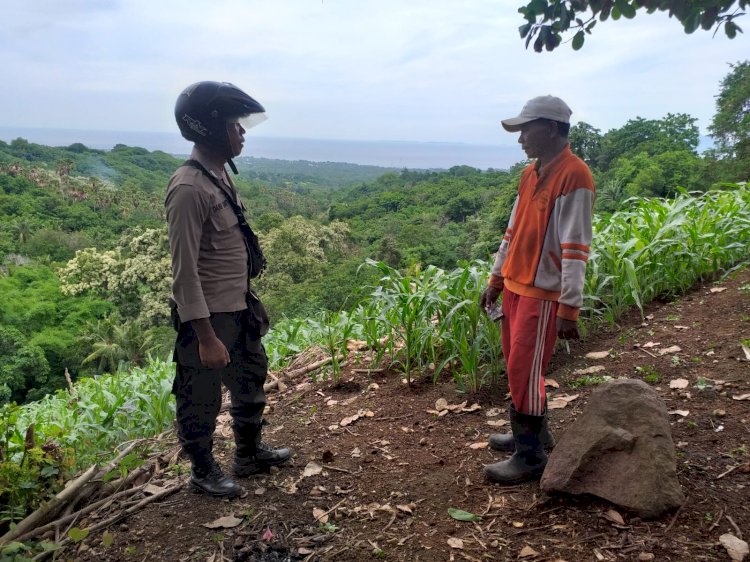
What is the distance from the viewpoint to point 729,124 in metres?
15.9

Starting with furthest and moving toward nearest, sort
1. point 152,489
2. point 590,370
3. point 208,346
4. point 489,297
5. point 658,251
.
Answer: point 658,251 → point 590,370 → point 489,297 → point 152,489 → point 208,346

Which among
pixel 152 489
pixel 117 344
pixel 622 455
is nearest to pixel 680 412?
pixel 622 455

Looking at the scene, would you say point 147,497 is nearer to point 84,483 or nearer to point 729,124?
point 84,483

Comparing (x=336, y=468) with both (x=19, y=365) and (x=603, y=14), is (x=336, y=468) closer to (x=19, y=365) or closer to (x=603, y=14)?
(x=603, y=14)

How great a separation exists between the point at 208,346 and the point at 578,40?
5.92 feet

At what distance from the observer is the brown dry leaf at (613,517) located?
1906 mm

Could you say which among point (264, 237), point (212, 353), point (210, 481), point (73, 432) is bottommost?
point (264, 237)

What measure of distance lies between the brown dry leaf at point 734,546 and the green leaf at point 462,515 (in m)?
0.80

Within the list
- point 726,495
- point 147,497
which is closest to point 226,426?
point 147,497

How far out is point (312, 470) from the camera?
2.57 m

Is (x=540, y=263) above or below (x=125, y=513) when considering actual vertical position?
above

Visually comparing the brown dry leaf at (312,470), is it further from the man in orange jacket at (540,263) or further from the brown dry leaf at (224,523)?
the man in orange jacket at (540,263)

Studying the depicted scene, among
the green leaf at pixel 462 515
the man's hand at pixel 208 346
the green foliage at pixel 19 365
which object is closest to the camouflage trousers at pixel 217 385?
the man's hand at pixel 208 346

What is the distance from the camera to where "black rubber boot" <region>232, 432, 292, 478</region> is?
256 centimetres
